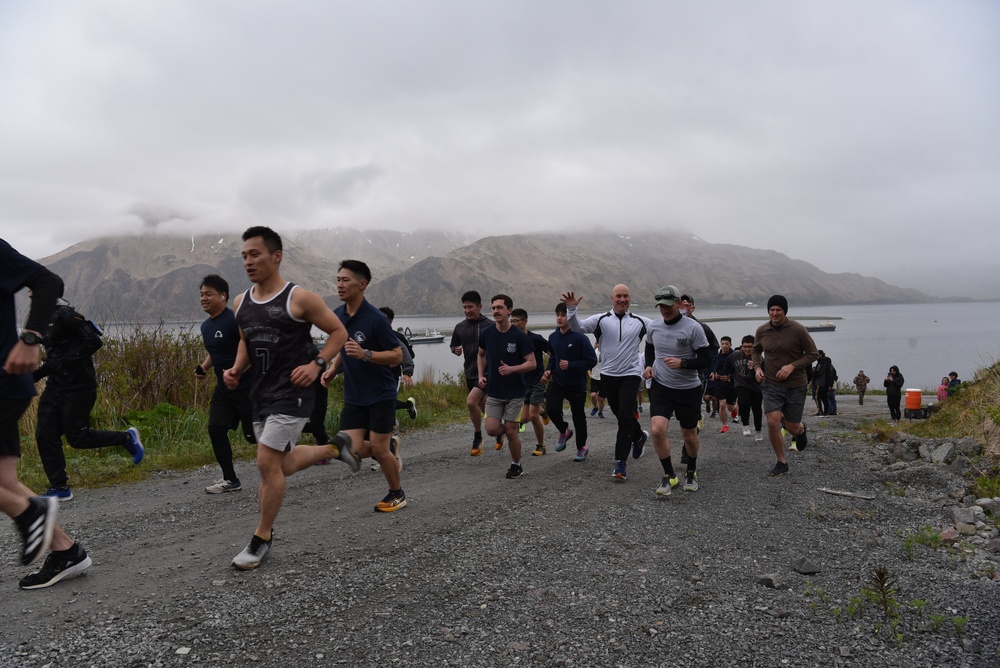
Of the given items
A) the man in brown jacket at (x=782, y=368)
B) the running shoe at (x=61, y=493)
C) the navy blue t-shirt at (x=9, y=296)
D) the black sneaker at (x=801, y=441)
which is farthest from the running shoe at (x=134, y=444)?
the black sneaker at (x=801, y=441)

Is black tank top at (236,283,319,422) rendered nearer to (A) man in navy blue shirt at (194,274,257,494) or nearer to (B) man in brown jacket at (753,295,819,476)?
(A) man in navy blue shirt at (194,274,257,494)

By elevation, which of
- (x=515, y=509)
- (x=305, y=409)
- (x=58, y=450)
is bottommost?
(x=515, y=509)

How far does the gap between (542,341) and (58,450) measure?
587cm

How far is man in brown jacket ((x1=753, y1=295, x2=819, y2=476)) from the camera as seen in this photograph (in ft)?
26.3

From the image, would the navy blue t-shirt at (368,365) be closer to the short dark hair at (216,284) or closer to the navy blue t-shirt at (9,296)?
the short dark hair at (216,284)

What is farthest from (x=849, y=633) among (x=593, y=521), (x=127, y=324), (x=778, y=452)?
(x=127, y=324)

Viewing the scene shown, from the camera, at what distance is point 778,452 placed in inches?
320

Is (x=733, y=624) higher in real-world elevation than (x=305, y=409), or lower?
lower

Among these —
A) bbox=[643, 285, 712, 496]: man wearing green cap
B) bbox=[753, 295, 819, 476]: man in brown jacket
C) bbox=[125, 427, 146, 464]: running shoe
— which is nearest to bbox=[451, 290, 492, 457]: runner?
bbox=[643, 285, 712, 496]: man wearing green cap

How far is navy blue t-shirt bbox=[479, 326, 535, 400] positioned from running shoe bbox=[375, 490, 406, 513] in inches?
85.1

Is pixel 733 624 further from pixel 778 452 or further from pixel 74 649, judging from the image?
pixel 778 452

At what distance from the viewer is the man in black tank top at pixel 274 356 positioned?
4434mm

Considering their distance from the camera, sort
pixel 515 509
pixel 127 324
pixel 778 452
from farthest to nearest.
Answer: pixel 127 324, pixel 778 452, pixel 515 509

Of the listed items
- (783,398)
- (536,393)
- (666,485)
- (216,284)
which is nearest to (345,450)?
(216,284)
